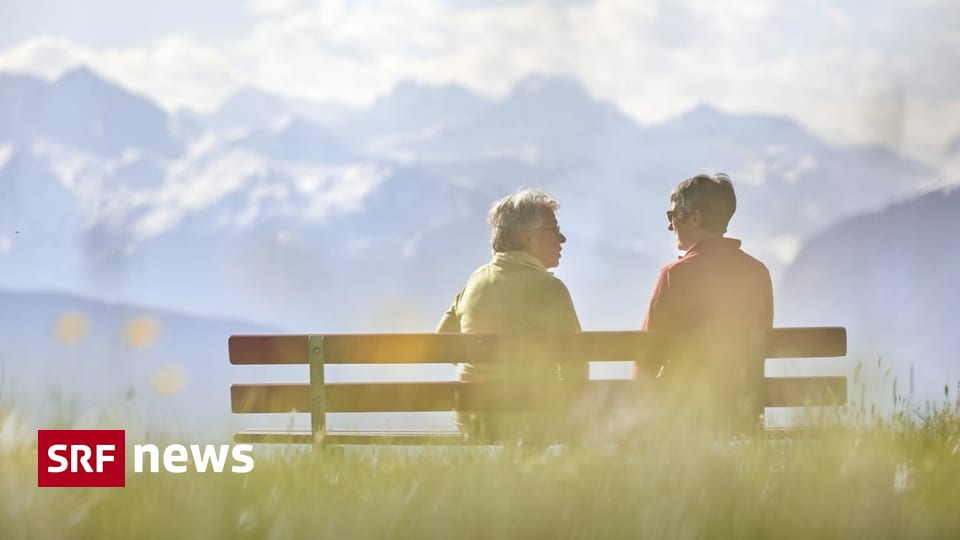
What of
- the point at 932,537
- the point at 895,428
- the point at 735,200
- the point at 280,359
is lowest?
the point at 932,537

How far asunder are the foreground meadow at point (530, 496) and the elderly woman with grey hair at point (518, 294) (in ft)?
2.60

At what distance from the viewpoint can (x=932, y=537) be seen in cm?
482

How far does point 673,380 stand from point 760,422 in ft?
1.80

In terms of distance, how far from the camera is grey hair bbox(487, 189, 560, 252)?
6426 mm

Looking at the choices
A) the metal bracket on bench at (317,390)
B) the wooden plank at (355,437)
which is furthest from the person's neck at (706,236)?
the metal bracket on bench at (317,390)

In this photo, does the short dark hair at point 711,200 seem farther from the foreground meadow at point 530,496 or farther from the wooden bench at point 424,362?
the foreground meadow at point 530,496

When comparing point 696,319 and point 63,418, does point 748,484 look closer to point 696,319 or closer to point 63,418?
point 696,319

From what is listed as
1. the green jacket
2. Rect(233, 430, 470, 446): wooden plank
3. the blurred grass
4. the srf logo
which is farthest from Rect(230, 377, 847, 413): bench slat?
the srf logo

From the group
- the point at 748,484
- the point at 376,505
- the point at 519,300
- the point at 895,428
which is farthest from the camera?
the point at 519,300

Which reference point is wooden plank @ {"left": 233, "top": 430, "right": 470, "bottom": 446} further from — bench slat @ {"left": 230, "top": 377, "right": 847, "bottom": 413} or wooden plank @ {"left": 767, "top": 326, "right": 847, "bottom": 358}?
wooden plank @ {"left": 767, "top": 326, "right": 847, "bottom": 358}

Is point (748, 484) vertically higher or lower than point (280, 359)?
lower

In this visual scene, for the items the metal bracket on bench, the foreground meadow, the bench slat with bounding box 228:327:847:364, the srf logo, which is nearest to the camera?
the foreground meadow

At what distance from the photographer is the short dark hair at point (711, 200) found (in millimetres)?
6496

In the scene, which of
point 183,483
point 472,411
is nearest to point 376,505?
point 183,483
